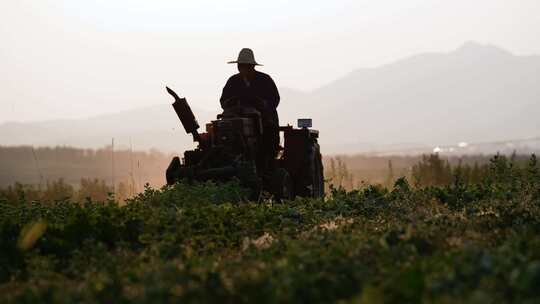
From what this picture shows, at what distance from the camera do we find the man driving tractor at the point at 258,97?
1512 cm

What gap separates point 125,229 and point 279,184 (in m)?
5.57

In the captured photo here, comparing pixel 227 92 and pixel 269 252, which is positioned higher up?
pixel 227 92

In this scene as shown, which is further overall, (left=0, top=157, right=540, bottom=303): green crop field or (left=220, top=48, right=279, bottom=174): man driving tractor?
(left=220, top=48, right=279, bottom=174): man driving tractor

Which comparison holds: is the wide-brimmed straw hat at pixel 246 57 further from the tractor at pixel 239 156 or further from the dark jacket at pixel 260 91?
the tractor at pixel 239 156

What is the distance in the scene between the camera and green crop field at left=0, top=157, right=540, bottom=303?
5637 millimetres

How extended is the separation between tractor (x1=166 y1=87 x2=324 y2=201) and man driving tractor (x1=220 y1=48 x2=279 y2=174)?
0.54ft

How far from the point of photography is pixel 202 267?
661 centimetres

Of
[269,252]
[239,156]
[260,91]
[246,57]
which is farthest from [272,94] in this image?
[269,252]

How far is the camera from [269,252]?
763 cm

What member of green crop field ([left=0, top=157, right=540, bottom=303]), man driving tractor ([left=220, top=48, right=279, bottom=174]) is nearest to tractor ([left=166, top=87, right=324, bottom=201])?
man driving tractor ([left=220, top=48, right=279, bottom=174])

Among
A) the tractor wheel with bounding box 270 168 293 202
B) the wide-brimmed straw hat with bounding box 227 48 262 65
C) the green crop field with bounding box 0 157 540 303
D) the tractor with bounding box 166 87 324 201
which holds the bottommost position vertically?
the green crop field with bounding box 0 157 540 303

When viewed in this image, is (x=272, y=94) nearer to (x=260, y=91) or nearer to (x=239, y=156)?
(x=260, y=91)

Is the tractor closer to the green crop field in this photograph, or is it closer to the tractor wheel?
the tractor wheel

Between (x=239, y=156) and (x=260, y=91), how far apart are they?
1414mm
